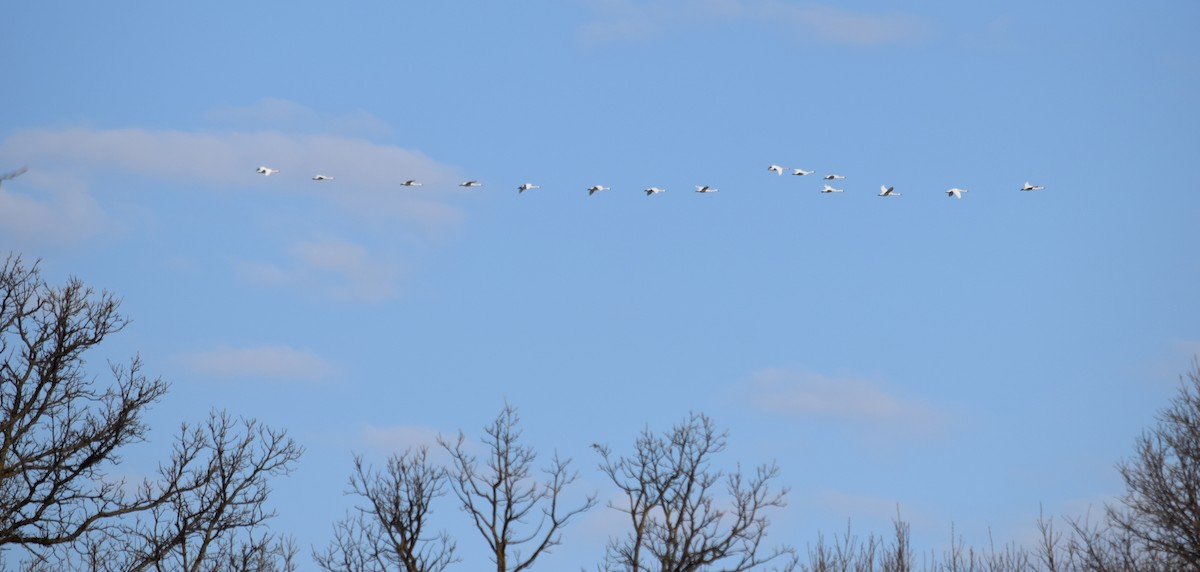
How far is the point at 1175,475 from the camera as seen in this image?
34656 millimetres

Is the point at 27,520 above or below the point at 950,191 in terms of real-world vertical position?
below

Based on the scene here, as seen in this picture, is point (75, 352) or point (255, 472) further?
point (255, 472)

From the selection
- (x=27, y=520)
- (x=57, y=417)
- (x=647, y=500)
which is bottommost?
(x=27, y=520)

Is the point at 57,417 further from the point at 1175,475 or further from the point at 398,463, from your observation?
the point at 1175,475

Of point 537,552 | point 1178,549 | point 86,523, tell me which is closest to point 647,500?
point 537,552

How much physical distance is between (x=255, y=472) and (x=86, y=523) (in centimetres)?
524

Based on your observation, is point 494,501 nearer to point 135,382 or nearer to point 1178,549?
point 135,382

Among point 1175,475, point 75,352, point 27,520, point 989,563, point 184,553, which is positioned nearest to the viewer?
point 27,520

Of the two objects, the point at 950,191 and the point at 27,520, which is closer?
the point at 27,520

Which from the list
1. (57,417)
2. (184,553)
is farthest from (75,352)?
(184,553)

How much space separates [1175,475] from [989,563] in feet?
27.6

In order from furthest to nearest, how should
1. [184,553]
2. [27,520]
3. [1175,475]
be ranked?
[1175,475] < [184,553] < [27,520]

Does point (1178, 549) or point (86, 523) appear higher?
point (1178, 549)

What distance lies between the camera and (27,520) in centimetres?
2586
